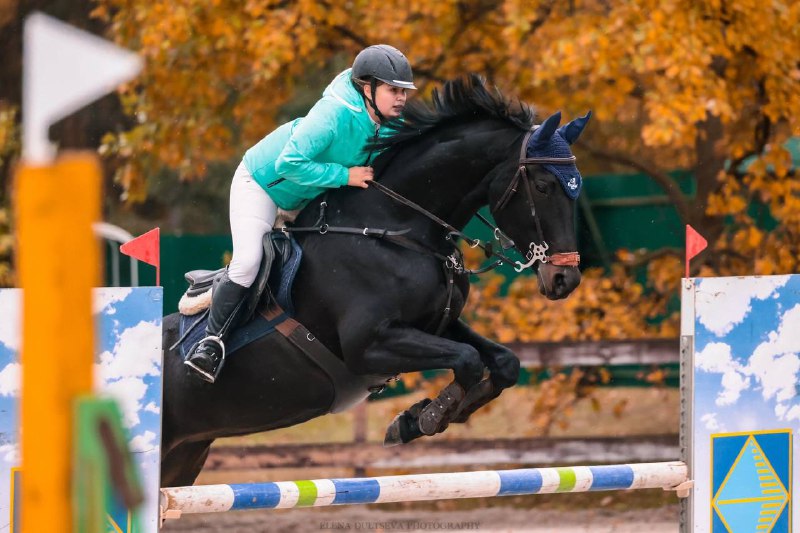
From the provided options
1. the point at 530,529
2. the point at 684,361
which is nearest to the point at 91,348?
the point at 684,361

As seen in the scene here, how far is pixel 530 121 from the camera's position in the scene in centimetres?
400

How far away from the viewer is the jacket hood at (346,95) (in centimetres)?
388

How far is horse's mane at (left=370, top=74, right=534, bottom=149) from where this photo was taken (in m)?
4.02

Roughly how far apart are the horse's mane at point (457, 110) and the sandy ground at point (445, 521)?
3.12m

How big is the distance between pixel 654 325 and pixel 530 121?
14.3ft

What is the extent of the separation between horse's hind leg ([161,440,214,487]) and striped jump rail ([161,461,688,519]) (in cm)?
91

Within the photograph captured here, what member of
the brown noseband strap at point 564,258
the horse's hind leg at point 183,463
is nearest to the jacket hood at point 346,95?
the brown noseband strap at point 564,258

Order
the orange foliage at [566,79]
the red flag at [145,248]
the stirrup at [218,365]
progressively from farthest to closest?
the orange foliage at [566,79], the stirrup at [218,365], the red flag at [145,248]

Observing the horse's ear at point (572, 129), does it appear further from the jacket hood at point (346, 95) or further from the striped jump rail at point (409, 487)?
the striped jump rail at point (409, 487)

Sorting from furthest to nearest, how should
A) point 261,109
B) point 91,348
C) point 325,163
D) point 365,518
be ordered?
1. point 261,109
2. point 365,518
3. point 325,163
4. point 91,348

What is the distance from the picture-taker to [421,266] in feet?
12.9

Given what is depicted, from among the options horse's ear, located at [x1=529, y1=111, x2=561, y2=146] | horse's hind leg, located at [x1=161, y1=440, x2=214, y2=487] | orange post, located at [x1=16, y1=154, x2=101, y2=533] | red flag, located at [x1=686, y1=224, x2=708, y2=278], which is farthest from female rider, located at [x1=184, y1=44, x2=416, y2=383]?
orange post, located at [x1=16, y1=154, x2=101, y2=533]

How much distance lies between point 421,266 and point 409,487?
74cm

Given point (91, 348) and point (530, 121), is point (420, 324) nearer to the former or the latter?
point (530, 121)
